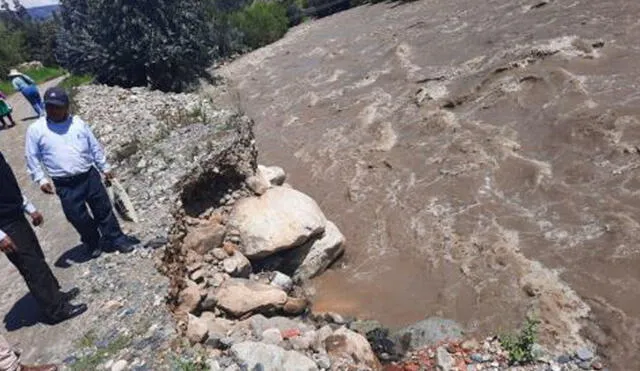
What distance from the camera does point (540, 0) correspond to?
18859mm

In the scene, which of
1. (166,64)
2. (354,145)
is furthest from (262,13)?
(354,145)

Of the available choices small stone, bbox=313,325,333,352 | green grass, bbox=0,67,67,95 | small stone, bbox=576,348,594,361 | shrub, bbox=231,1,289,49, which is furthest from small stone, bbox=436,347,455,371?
green grass, bbox=0,67,67,95

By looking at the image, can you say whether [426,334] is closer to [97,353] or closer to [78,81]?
[97,353]

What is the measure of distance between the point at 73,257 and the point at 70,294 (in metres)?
1.00

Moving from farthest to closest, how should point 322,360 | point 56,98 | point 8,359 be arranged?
1. point 56,98
2. point 322,360
3. point 8,359

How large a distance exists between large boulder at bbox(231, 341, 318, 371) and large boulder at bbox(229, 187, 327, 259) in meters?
2.91

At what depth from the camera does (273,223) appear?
855 centimetres

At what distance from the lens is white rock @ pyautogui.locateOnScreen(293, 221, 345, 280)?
8.59 m

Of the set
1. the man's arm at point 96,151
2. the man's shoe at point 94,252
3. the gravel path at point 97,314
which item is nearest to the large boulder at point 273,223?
the gravel path at point 97,314

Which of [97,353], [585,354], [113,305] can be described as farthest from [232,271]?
[585,354]

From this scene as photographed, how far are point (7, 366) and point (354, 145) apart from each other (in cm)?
923

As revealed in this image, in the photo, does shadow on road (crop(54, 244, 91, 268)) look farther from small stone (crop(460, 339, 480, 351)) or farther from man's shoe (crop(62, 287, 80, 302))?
small stone (crop(460, 339, 480, 351))

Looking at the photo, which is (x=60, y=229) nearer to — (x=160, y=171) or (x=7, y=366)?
(x=160, y=171)

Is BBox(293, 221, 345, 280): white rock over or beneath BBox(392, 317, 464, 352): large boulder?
over
